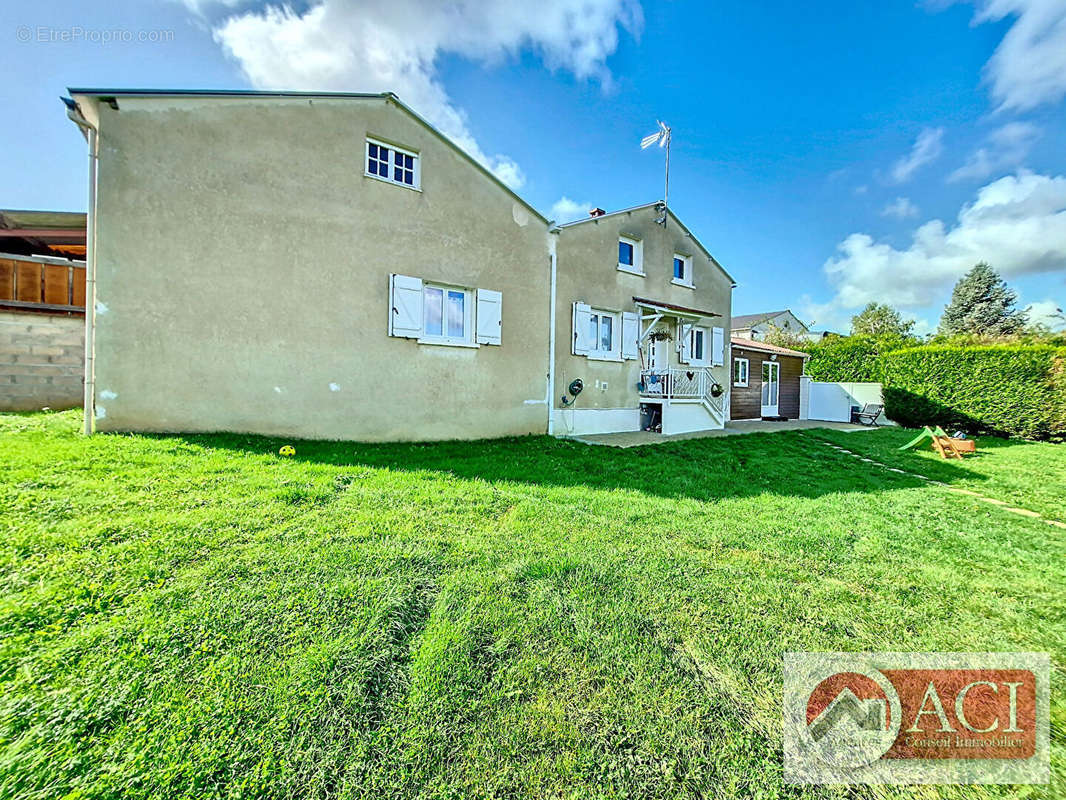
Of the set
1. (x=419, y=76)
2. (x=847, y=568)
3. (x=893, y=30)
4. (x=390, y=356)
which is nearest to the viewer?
(x=847, y=568)

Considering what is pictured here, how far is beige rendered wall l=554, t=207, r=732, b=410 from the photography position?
1084 centimetres

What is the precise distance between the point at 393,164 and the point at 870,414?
2170 cm

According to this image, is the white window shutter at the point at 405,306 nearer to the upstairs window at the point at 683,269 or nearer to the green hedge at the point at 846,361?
the upstairs window at the point at 683,269

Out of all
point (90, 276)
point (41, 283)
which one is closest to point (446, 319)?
point (90, 276)

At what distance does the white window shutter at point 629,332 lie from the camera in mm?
12016

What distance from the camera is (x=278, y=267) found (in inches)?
284

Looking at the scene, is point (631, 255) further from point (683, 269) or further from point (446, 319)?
point (446, 319)

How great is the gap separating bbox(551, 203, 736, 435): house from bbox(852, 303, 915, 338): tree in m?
36.2

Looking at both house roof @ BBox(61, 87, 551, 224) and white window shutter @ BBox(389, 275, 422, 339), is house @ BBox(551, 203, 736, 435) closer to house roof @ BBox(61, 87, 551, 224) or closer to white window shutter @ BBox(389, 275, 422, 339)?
house roof @ BBox(61, 87, 551, 224)

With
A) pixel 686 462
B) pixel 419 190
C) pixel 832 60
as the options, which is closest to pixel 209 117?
pixel 419 190

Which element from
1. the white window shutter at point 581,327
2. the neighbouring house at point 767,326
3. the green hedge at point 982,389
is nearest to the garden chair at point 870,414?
the green hedge at point 982,389

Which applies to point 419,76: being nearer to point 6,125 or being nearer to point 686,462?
point 6,125

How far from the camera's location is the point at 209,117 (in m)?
6.82

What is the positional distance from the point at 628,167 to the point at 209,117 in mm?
11921
